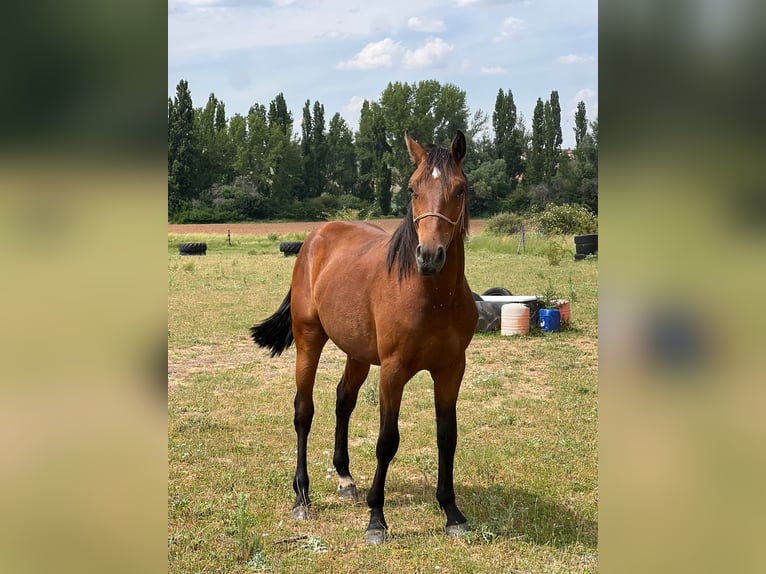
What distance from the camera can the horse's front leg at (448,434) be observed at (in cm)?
441

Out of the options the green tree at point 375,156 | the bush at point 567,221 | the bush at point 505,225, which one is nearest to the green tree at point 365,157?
the green tree at point 375,156

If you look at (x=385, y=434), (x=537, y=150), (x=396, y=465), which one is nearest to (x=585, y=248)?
(x=396, y=465)

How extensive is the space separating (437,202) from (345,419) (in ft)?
7.54

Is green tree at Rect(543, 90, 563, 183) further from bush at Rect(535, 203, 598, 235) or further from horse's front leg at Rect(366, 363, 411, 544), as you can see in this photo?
horse's front leg at Rect(366, 363, 411, 544)

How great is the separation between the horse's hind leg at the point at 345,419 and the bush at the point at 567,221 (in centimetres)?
2334

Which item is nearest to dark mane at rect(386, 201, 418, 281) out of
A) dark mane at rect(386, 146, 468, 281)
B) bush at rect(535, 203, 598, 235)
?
dark mane at rect(386, 146, 468, 281)
